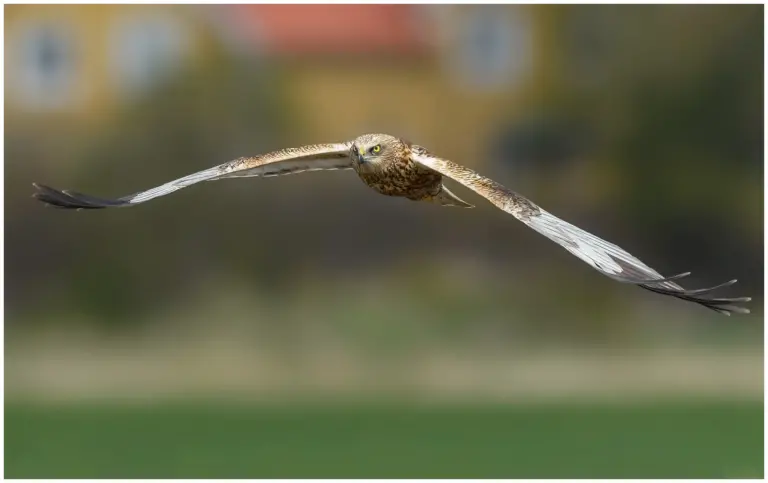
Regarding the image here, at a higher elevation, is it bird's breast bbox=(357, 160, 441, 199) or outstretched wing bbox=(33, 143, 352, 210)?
outstretched wing bbox=(33, 143, 352, 210)

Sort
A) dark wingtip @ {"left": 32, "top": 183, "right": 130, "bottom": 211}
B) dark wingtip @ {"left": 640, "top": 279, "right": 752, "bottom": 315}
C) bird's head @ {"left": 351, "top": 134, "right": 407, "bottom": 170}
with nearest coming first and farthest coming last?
dark wingtip @ {"left": 640, "top": 279, "right": 752, "bottom": 315}, bird's head @ {"left": 351, "top": 134, "right": 407, "bottom": 170}, dark wingtip @ {"left": 32, "top": 183, "right": 130, "bottom": 211}

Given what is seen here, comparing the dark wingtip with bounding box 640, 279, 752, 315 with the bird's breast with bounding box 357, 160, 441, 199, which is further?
the bird's breast with bounding box 357, 160, 441, 199

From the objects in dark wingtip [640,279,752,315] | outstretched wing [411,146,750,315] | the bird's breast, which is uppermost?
the bird's breast

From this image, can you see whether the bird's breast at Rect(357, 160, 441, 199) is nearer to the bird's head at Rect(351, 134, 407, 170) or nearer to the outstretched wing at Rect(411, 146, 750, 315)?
the bird's head at Rect(351, 134, 407, 170)

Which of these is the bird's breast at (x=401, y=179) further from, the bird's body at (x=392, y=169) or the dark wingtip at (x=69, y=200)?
the dark wingtip at (x=69, y=200)

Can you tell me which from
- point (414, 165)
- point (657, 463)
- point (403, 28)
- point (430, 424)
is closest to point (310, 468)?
point (430, 424)

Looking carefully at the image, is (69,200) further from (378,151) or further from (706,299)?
(706,299)

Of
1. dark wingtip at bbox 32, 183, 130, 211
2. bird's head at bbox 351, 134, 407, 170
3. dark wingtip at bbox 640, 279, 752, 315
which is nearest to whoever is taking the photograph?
dark wingtip at bbox 640, 279, 752, 315

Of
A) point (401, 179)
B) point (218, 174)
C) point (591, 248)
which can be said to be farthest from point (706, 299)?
point (218, 174)

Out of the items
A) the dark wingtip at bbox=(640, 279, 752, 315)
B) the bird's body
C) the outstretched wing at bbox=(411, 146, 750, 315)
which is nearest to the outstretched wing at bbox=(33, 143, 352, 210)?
the bird's body
